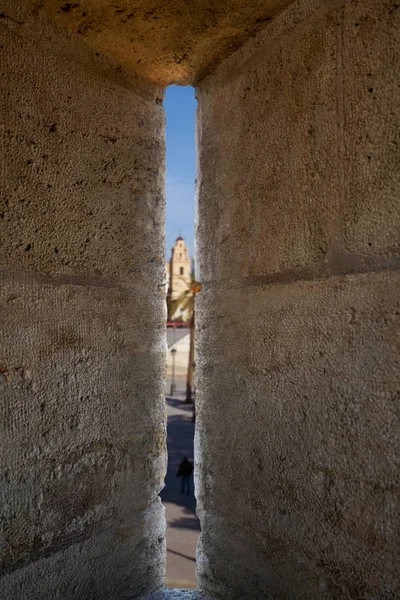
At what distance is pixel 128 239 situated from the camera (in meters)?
1.65

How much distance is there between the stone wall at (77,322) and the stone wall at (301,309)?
21 centimetres

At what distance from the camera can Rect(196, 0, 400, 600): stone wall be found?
3.78 ft

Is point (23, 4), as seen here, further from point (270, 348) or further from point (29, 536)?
point (29, 536)

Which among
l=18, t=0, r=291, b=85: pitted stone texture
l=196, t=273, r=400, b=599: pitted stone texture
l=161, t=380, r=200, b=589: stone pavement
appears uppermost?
l=18, t=0, r=291, b=85: pitted stone texture

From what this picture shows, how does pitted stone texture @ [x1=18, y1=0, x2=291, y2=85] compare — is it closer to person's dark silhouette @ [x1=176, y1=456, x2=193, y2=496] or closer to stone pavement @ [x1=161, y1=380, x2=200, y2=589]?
stone pavement @ [x1=161, y1=380, x2=200, y2=589]

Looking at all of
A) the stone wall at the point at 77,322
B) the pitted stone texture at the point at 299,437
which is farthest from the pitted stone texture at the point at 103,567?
the pitted stone texture at the point at 299,437

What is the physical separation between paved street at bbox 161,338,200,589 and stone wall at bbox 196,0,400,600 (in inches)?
270

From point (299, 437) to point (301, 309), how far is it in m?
0.36

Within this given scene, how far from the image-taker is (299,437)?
1343 millimetres

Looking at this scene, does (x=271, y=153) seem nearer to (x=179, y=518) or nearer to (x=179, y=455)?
(x=179, y=518)

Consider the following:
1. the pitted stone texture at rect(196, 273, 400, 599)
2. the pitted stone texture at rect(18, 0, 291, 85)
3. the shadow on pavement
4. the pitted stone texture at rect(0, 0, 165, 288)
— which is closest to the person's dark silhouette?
the shadow on pavement

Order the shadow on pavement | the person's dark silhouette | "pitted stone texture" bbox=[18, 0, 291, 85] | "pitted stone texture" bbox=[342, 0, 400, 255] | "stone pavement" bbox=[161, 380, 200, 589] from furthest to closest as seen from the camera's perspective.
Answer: the person's dark silhouette → the shadow on pavement → "stone pavement" bbox=[161, 380, 200, 589] → "pitted stone texture" bbox=[18, 0, 291, 85] → "pitted stone texture" bbox=[342, 0, 400, 255]

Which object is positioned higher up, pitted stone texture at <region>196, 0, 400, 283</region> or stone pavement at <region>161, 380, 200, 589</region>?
pitted stone texture at <region>196, 0, 400, 283</region>

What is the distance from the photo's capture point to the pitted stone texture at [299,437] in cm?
115
